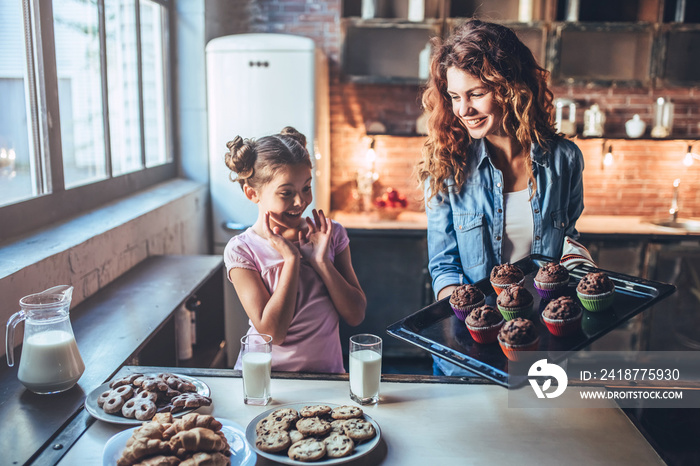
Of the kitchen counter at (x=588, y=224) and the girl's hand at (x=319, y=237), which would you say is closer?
the girl's hand at (x=319, y=237)

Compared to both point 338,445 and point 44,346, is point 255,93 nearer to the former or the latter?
point 44,346

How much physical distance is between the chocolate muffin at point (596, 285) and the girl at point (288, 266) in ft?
1.91

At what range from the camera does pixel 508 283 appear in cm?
158

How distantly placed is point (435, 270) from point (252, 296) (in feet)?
2.00

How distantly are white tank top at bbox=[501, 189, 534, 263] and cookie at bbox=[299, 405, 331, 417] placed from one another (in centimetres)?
86

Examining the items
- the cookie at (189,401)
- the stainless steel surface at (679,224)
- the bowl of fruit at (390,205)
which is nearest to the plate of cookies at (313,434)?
the cookie at (189,401)

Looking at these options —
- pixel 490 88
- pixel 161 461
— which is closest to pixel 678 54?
pixel 490 88

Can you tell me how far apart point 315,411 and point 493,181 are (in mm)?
982

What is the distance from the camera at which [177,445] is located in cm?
108

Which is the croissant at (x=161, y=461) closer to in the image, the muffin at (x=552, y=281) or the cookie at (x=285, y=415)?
the cookie at (x=285, y=415)

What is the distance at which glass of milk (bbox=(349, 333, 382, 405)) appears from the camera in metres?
1.34

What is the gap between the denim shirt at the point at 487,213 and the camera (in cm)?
186

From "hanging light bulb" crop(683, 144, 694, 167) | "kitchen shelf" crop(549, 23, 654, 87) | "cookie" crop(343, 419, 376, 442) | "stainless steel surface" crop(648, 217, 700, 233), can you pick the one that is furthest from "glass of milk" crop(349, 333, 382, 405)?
"hanging light bulb" crop(683, 144, 694, 167)

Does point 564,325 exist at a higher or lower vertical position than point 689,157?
lower
